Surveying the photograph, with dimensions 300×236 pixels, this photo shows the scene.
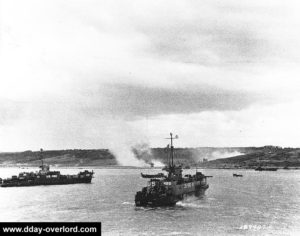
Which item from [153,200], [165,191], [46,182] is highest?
[165,191]

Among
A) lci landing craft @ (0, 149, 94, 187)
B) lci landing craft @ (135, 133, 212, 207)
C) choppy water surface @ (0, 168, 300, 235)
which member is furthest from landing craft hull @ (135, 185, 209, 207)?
lci landing craft @ (0, 149, 94, 187)

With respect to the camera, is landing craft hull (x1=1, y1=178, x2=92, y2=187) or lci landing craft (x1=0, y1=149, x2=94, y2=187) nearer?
landing craft hull (x1=1, y1=178, x2=92, y2=187)

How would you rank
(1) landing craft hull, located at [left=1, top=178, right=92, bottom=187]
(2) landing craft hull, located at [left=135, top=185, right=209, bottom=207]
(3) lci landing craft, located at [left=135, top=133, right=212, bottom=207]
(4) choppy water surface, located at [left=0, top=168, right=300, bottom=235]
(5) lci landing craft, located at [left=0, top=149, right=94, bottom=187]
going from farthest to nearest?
(5) lci landing craft, located at [left=0, top=149, right=94, bottom=187] < (1) landing craft hull, located at [left=1, top=178, right=92, bottom=187] < (3) lci landing craft, located at [left=135, top=133, right=212, bottom=207] < (2) landing craft hull, located at [left=135, top=185, right=209, bottom=207] < (4) choppy water surface, located at [left=0, top=168, right=300, bottom=235]

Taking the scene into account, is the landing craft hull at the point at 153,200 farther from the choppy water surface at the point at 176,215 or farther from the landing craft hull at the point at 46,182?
the landing craft hull at the point at 46,182

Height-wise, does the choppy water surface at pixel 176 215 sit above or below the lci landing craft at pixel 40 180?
below

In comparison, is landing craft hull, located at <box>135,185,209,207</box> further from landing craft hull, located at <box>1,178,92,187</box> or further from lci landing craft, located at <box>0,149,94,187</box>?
lci landing craft, located at <box>0,149,94,187</box>

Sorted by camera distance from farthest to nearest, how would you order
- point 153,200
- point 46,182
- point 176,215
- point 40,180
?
point 46,182 < point 40,180 < point 153,200 < point 176,215

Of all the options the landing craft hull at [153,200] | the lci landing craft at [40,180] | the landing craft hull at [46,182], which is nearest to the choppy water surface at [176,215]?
the landing craft hull at [153,200]

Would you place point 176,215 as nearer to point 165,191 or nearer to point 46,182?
point 165,191

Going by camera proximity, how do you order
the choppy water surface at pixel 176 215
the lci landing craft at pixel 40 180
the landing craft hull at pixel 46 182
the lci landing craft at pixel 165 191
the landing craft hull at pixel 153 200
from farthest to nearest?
the lci landing craft at pixel 40 180
the landing craft hull at pixel 46 182
the lci landing craft at pixel 165 191
the landing craft hull at pixel 153 200
the choppy water surface at pixel 176 215

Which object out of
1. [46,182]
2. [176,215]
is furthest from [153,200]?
[46,182]

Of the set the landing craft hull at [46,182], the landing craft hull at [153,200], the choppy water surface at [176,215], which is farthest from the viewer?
the landing craft hull at [46,182]

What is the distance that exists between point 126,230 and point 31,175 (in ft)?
304

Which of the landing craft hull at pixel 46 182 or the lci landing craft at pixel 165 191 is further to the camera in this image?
the landing craft hull at pixel 46 182
